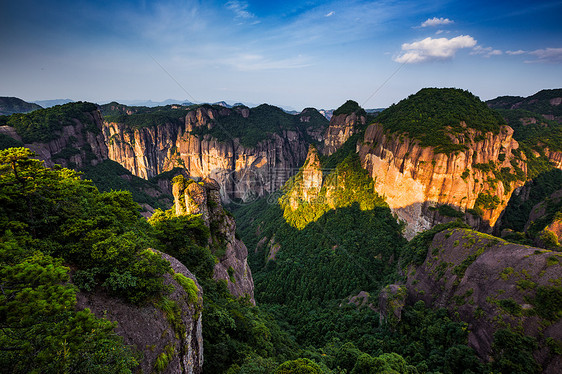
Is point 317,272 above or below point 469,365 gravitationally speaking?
below

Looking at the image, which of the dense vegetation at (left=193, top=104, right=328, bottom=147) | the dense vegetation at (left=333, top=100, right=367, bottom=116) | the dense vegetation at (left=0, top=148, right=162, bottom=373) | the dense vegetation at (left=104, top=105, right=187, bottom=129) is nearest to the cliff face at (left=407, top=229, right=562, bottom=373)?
the dense vegetation at (left=0, top=148, right=162, bottom=373)

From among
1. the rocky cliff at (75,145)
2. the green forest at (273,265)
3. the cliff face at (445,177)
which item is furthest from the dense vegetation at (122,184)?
the cliff face at (445,177)

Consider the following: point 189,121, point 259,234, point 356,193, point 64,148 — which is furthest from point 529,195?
point 189,121

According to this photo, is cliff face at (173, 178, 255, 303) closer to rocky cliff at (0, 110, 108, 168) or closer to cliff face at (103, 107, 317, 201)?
rocky cliff at (0, 110, 108, 168)

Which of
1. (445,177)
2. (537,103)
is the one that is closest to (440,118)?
(445,177)

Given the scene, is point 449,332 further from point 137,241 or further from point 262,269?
point 262,269
